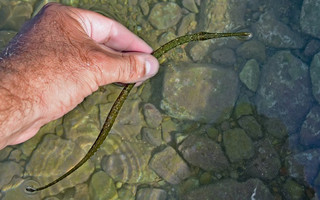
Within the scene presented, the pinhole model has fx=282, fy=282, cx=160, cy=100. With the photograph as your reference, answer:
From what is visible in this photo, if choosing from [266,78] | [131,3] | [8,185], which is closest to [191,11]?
[131,3]

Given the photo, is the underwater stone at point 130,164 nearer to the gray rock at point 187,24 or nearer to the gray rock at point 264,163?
the gray rock at point 264,163

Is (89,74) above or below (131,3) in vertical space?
below

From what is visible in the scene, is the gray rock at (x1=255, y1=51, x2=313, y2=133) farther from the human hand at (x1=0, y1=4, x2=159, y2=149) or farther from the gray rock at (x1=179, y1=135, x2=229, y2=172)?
the human hand at (x1=0, y1=4, x2=159, y2=149)

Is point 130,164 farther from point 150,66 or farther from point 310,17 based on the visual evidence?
point 310,17

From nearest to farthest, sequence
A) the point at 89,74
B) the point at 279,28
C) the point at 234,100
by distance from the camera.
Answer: the point at 89,74, the point at 234,100, the point at 279,28

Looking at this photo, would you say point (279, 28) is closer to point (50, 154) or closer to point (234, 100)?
point (234, 100)

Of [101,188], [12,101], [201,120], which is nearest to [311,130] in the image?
[201,120]

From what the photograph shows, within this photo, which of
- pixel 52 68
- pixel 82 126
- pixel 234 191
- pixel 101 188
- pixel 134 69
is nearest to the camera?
pixel 52 68
